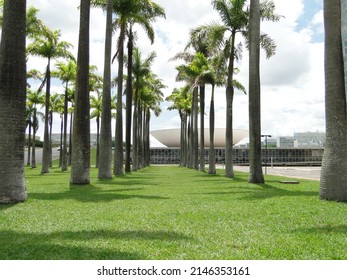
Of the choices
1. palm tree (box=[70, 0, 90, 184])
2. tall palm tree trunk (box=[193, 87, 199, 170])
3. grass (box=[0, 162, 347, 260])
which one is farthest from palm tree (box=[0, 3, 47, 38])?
grass (box=[0, 162, 347, 260])

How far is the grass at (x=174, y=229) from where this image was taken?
5605 millimetres

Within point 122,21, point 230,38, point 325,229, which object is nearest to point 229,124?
point 230,38

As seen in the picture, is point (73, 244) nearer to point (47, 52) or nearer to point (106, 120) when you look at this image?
point (106, 120)

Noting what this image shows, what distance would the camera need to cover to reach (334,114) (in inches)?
461

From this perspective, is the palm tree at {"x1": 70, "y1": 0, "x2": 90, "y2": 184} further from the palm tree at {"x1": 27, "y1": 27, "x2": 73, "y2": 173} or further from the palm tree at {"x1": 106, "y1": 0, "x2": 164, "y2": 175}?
the palm tree at {"x1": 27, "y1": 27, "x2": 73, "y2": 173}

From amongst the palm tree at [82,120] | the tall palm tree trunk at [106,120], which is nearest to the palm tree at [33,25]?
the tall palm tree trunk at [106,120]

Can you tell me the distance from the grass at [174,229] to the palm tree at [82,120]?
19.6 feet

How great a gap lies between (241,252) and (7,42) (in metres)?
9.52

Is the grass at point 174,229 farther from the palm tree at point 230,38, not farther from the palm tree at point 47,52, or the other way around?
the palm tree at point 47,52

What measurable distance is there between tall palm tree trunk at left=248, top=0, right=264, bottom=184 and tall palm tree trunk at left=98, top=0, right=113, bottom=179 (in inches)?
324

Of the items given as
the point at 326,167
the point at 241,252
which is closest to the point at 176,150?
the point at 326,167

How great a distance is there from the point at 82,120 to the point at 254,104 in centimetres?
832

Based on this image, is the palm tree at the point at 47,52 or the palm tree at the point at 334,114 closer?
the palm tree at the point at 334,114

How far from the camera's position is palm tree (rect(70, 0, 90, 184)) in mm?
17703
